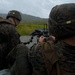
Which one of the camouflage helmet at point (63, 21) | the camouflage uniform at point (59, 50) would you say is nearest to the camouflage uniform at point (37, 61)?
the camouflage uniform at point (59, 50)

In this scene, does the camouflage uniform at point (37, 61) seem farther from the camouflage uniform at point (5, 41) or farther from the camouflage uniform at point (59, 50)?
the camouflage uniform at point (5, 41)

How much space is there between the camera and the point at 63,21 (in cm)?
412

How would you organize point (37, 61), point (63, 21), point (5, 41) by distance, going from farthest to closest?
point (5, 41) < point (37, 61) < point (63, 21)

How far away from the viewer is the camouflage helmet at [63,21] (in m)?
4.06

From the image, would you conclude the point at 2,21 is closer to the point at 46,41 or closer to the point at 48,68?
the point at 46,41

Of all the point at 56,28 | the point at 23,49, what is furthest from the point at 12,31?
the point at 56,28

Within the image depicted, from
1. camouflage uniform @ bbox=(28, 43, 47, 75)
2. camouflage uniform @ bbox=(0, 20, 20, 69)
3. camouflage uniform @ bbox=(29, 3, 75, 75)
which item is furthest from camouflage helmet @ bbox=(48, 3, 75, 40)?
camouflage uniform @ bbox=(0, 20, 20, 69)

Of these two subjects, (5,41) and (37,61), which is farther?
(5,41)

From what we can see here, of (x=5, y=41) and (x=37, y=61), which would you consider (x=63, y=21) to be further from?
(x=5, y=41)

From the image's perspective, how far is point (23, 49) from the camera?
15.5 ft

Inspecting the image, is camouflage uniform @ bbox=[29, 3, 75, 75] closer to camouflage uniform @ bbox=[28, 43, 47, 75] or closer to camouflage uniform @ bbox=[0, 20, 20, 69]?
camouflage uniform @ bbox=[28, 43, 47, 75]

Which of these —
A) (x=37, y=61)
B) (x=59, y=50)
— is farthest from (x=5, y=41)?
(x=59, y=50)

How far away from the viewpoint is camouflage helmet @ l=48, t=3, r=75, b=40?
406 cm

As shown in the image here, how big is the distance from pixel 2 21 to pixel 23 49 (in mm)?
2091
